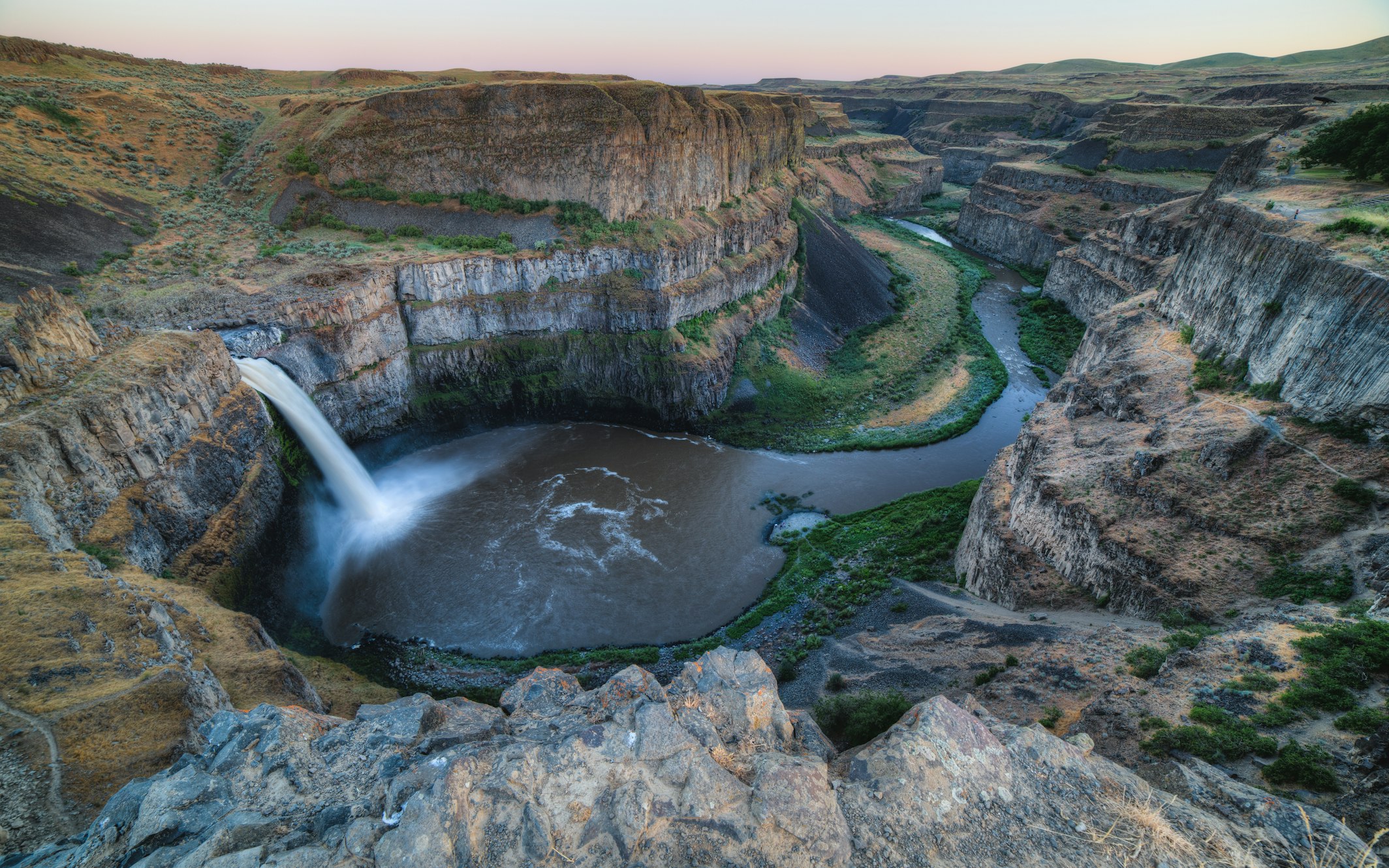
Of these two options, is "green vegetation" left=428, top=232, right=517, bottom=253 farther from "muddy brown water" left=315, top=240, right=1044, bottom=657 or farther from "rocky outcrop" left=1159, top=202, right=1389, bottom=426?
"rocky outcrop" left=1159, top=202, right=1389, bottom=426

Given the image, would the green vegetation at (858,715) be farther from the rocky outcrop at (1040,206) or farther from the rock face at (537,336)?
the rocky outcrop at (1040,206)

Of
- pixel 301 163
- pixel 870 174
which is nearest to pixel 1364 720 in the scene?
pixel 301 163

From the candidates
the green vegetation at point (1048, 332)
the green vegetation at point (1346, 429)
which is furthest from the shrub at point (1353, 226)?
the green vegetation at point (1048, 332)

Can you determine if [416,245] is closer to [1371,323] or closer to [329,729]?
[329,729]

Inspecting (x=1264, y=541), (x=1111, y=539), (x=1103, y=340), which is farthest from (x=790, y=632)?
(x=1103, y=340)

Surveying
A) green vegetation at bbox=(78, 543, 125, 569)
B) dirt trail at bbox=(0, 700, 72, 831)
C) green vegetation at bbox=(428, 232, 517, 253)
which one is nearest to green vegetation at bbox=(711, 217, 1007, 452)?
green vegetation at bbox=(428, 232, 517, 253)

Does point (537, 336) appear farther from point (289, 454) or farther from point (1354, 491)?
point (1354, 491)
